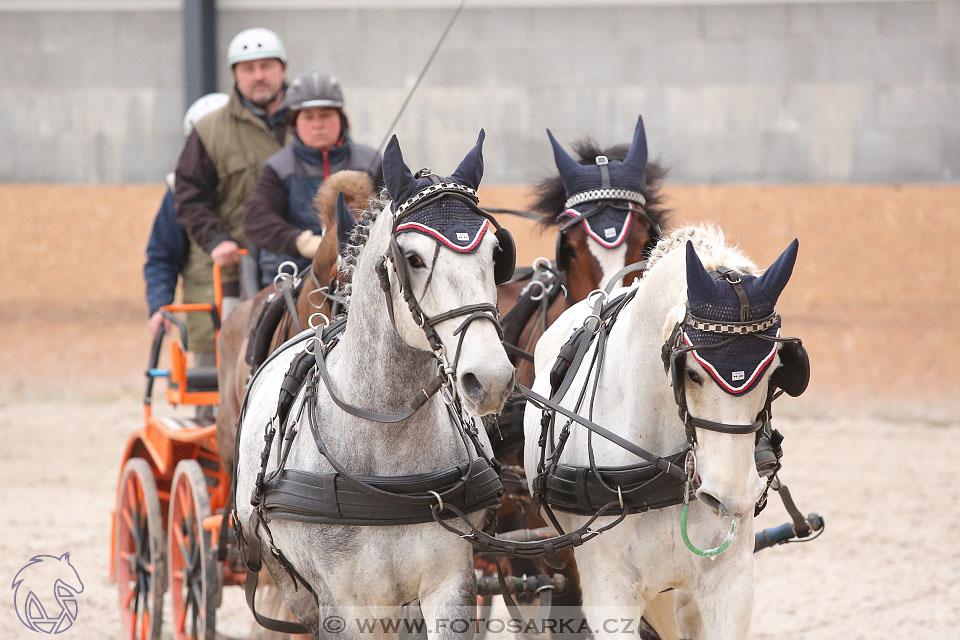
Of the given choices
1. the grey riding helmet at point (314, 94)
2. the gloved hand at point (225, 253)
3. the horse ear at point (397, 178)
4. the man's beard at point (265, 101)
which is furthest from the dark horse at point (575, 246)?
the man's beard at point (265, 101)

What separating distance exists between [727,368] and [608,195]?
1.23 meters

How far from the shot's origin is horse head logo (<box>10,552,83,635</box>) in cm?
435

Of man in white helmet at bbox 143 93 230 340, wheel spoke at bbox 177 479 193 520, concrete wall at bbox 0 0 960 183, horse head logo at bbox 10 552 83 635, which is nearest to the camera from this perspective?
wheel spoke at bbox 177 479 193 520

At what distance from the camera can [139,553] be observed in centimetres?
427

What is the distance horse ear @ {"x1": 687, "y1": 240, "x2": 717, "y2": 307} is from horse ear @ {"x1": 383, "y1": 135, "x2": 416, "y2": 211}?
1.99ft

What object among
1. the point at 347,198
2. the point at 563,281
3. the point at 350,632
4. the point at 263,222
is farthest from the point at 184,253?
the point at 350,632

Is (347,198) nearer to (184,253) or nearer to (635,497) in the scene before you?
(635,497)

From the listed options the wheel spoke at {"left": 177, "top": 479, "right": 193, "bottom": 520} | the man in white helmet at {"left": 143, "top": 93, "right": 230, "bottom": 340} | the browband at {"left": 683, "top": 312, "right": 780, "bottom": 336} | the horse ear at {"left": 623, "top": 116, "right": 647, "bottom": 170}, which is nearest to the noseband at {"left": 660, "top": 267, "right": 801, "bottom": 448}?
the browband at {"left": 683, "top": 312, "right": 780, "bottom": 336}

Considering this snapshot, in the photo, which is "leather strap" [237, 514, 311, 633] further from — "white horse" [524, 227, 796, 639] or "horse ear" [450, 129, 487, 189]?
"horse ear" [450, 129, 487, 189]

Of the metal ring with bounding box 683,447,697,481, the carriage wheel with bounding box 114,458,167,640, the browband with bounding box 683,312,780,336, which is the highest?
the browband with bounding box 683,312,780,336

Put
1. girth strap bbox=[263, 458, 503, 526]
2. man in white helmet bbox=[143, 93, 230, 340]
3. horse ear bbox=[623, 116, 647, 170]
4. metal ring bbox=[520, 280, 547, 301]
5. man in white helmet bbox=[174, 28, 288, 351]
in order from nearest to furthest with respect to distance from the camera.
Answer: girth strap bbox=[263, 458, 503, 526] < horse ear bbox=[623, 116, 647, 170] < metal ring bbox=[520, 280, 547, 301] < man in white helmet bbox=[174, 28, 288, 351] < man in white helmet bbox=[143, 93, 230, 340]

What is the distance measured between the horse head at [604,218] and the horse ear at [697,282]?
0.93 meters

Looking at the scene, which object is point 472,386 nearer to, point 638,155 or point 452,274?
point 452,274

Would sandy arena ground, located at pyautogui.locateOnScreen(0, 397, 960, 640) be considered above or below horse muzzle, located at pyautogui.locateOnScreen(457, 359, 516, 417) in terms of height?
below
